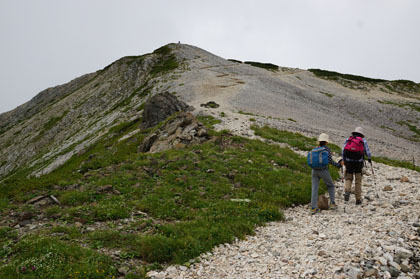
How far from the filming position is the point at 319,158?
509 inches

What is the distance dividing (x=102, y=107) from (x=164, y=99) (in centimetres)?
4475

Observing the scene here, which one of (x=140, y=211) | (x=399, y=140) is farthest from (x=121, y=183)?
(x=399, y=140)

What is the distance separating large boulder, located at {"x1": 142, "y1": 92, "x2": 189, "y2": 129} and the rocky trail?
29522mm

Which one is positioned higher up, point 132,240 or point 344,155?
point 344,155

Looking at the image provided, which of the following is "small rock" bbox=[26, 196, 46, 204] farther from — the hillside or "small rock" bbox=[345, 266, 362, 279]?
"small rock" bbox=[345, 266, 362, 279]

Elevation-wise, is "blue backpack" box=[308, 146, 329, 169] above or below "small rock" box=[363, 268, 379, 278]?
above

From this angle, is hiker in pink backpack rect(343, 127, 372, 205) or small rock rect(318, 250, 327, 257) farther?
hiker in pink backpack rect(343, 127, 372, 205)

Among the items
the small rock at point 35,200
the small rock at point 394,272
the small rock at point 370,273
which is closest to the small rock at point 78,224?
the small rock at point 35,200

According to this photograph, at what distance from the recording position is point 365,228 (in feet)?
34.9

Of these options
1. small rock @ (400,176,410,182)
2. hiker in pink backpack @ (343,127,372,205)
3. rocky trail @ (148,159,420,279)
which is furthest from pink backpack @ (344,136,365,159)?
small rock @ (400,176,410,182)

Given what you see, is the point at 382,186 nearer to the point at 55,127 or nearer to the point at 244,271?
the point at 244,271

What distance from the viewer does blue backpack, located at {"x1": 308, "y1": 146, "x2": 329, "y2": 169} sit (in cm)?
1285

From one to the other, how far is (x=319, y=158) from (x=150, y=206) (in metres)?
8.87

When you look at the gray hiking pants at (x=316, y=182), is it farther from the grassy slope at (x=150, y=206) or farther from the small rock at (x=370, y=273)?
the small rock at (x=370, y=273)
